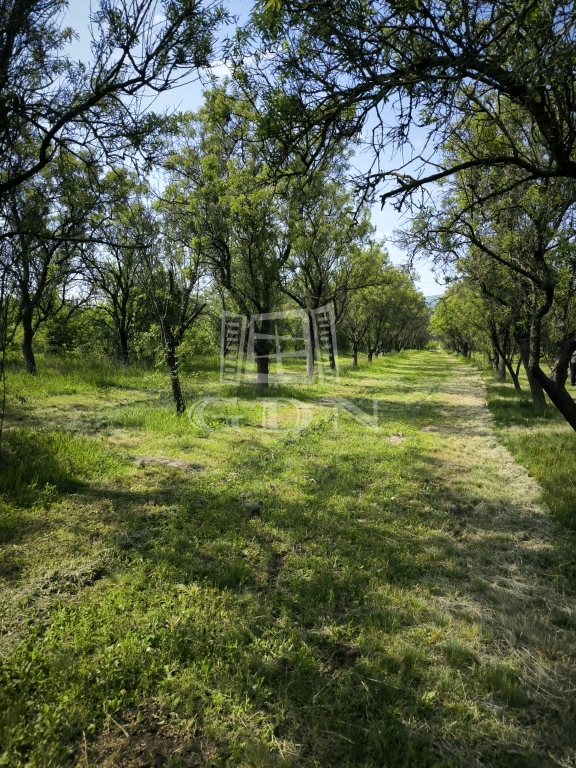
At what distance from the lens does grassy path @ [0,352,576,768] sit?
2.38 metres

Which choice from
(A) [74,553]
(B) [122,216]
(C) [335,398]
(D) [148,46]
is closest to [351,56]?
(D) [148,46]

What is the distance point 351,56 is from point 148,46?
8.33 ft

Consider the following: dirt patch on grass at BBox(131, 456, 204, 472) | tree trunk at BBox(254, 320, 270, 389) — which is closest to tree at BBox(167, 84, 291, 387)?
tree trunk at BBox(254, 320, 270, 389)

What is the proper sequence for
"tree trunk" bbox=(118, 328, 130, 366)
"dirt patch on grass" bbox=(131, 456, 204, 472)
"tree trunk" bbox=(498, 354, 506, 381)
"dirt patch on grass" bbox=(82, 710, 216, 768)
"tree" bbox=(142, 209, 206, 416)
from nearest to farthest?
"dirt patch on grass" bbox=(82, 710, 216, 768) → "dirt patch on grass" bbox=(131, 456, 204, 472) → "tree" bbox=(142, 209, 206, 416) → "tree trunk" bbox=(118, 328, 130, 366) → "tree trunk" bbox=(498, 354, 506, 381)

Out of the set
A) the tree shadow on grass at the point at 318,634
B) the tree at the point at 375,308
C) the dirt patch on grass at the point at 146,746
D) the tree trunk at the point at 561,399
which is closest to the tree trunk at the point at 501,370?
the tree at the point at 375,308

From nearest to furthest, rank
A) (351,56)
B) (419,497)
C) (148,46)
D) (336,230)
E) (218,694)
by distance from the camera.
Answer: (218,694)
(351,56)
(148,46)
(419,497)
(336,230)

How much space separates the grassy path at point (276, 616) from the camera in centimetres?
238

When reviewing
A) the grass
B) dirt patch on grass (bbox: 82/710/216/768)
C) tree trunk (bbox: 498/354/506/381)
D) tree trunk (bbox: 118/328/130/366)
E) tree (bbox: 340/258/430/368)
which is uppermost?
tree (bbox: 340/258/430/368)

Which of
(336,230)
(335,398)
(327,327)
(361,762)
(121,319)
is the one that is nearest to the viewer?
(361,762)

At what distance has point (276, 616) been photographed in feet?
11.1

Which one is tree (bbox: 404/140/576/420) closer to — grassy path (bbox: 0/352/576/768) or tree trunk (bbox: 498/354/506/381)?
grassy path (bbox: 0/352/576/768)

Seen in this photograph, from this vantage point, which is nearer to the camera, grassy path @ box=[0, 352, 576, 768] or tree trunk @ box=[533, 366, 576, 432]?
grassy path @ box=[0, 352, 576, 768]

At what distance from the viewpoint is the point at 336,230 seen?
1872 centimetres

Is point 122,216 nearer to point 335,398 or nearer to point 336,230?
point 335,398
